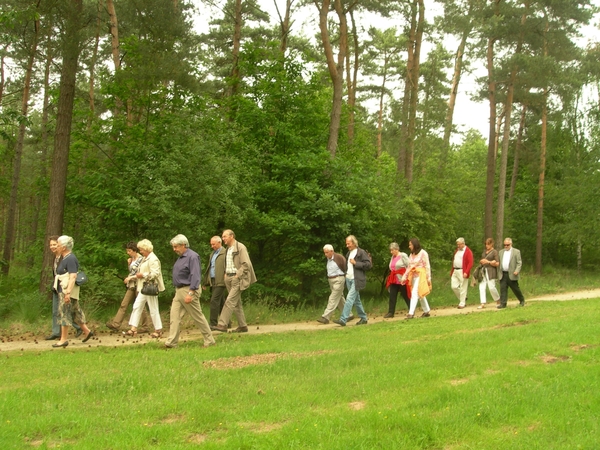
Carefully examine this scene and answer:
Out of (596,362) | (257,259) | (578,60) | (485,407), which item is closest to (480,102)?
(578,60)

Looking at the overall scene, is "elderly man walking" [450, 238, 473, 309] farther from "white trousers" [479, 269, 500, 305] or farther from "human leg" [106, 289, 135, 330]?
"human leg" [106, 289, 135, 330]

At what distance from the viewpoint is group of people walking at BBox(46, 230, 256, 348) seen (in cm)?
1016

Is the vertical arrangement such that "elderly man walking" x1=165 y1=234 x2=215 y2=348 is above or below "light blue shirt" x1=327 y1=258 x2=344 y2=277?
below

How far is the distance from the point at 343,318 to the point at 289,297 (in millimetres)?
4323

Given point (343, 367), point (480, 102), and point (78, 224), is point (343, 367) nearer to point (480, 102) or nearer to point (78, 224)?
point (78, 224)

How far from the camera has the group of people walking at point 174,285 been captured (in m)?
10.2

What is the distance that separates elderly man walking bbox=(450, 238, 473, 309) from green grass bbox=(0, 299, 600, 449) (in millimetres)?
5759

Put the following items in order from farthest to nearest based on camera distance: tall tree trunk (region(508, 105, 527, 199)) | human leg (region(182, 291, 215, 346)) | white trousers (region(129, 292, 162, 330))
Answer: tall tree trunk (region(508, 105, 527, 199))
white trousers (region(129, 292, 162, 330))
human leg (region(182, 291, 215, 346))

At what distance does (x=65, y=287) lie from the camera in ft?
34.6

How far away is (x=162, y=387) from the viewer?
7.10 m

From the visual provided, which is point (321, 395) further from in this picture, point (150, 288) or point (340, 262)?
point (340, 262)

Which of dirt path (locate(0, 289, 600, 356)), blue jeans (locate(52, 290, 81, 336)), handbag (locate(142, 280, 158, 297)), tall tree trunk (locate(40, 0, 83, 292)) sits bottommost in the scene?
dirt path (locate(0, 289, 600, 356))

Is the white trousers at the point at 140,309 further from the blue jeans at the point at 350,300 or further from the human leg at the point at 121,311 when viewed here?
the blue jeans at the point at 350,300

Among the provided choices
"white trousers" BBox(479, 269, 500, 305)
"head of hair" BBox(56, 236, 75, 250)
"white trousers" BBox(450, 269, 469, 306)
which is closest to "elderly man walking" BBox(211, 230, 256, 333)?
"head of hair" BBox(56, 236, 75, 250)
